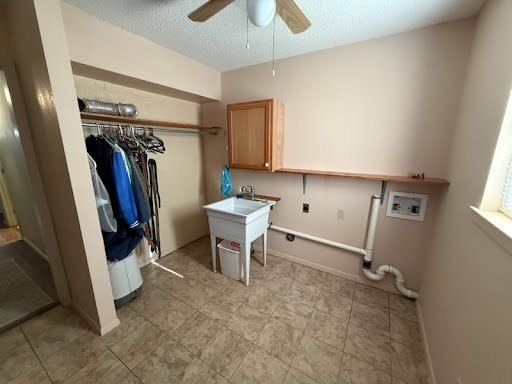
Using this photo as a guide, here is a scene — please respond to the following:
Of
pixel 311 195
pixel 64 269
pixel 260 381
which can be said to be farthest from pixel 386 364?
pixel 64 269

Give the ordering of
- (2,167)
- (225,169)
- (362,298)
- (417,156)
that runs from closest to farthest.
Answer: (417,156) < (362,298) < (225,169) < (2,167)

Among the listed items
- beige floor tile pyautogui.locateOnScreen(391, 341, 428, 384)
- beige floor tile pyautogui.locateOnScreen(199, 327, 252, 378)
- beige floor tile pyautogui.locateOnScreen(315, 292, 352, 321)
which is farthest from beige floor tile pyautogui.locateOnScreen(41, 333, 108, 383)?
beige floor tile pyautogui.locateOnScreen(391, 341, 428, 384)

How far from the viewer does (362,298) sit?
2031 millimetres

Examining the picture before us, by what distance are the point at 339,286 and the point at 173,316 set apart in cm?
166

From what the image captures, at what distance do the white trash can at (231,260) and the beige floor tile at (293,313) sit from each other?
0.56 m

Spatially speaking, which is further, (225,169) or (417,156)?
(225,169)

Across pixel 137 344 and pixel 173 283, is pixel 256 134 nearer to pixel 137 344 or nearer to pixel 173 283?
pixel 173 283

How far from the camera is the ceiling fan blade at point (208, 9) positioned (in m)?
1.16

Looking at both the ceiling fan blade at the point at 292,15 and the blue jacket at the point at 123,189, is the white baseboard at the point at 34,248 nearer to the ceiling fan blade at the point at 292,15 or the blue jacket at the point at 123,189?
the blue jacket at the point at 123,189

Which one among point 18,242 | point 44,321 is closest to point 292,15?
point 44,321

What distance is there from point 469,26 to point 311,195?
179 cm

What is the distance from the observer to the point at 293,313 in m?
1.85

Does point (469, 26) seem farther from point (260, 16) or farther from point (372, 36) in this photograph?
point (260, 16)

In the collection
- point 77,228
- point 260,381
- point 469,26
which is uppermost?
point 469,26
